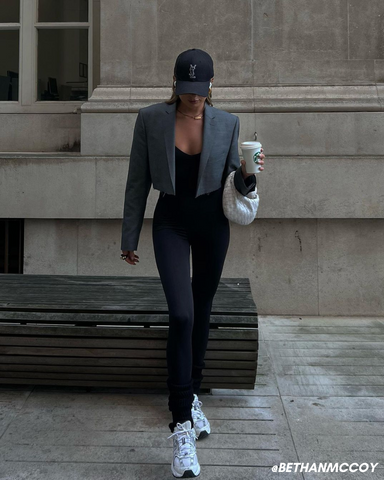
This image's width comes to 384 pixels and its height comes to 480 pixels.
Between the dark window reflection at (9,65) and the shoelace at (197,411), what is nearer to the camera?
the shoelace at (197,411)

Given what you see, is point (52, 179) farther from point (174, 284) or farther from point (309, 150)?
point (174, 284)

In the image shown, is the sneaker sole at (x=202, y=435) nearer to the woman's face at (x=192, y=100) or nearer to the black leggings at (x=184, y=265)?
the black leggings at (x=184, y=265)

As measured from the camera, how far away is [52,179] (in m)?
5.82

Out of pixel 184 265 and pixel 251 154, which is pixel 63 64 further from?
pixel 251 154

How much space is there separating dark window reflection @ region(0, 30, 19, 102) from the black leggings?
16.1ft

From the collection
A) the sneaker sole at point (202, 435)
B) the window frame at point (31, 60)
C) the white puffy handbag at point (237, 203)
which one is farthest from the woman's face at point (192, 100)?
the window frame at point (31, 60)

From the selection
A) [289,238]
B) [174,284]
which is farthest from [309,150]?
[174,284]

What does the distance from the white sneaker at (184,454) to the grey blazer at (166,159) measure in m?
1.01

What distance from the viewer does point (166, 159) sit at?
282cm

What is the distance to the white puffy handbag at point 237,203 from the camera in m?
2.84

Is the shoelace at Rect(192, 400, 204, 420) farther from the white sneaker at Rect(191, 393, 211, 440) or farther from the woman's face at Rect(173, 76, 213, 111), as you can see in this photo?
the woman's face at Rect(173, 76, 213, 111)

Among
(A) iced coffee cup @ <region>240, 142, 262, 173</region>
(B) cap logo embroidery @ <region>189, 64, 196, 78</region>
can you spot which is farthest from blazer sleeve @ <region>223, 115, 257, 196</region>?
(B) cap logo embroidery @ <region>189, 64, 196, 78</region>

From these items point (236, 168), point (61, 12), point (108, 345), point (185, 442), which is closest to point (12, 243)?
point (61, 12)

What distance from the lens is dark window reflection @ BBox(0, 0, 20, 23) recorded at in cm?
704
